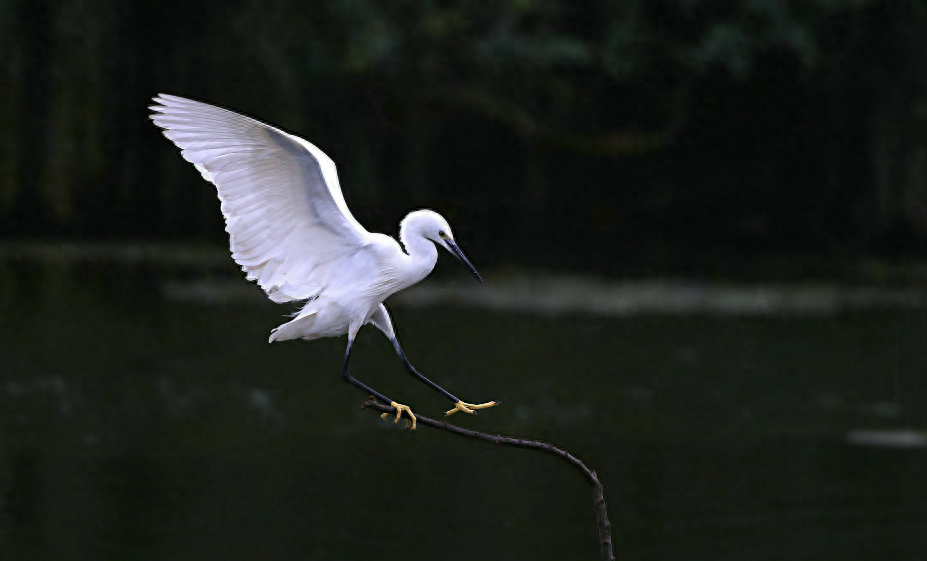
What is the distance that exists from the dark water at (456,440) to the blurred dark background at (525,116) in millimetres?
4601

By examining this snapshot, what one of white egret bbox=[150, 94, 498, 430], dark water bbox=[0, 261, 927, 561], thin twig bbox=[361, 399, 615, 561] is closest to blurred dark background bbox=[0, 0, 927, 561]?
dark water bbox=[0, 261, 927, 561]

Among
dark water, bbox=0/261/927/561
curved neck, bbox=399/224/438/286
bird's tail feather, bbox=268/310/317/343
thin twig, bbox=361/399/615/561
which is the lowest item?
dark water, bbox=0/261/927/561

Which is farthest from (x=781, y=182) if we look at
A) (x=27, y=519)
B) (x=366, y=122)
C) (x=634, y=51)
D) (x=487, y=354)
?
(x=27, y=519)

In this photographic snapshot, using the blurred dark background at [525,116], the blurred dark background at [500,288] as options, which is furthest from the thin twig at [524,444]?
the blurred dark background at [525,116]

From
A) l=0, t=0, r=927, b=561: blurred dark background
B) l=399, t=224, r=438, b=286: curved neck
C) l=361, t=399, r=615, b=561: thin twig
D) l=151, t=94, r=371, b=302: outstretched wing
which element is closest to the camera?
l=361, t=399, r=615, b=561: thin twig

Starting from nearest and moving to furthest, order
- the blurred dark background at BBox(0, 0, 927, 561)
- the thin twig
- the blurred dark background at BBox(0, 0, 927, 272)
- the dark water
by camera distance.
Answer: the thin twig, the dark water, the blurred dark background at BBox(0, 0, 927, 561), the blurred dark background at BBox(0, 0, 927, 272)

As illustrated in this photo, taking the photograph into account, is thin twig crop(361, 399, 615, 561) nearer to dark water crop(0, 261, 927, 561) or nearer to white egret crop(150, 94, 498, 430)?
white egret crop(150, 94, 498, 430)

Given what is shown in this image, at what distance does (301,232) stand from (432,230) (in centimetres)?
33

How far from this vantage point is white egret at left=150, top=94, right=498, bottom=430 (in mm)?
2959

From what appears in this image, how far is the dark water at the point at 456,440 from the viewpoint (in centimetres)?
692

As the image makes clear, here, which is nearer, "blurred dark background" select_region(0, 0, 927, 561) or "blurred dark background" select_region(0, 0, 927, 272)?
"blurred dark background" select_region(0, 0, 927, 561)

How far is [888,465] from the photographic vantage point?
812 centimetres

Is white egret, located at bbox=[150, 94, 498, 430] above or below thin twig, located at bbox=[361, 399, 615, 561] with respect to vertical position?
above

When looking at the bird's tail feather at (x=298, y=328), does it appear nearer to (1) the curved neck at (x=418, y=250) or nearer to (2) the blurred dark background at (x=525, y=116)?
(1) the curved neck at (x=418, y=250)
